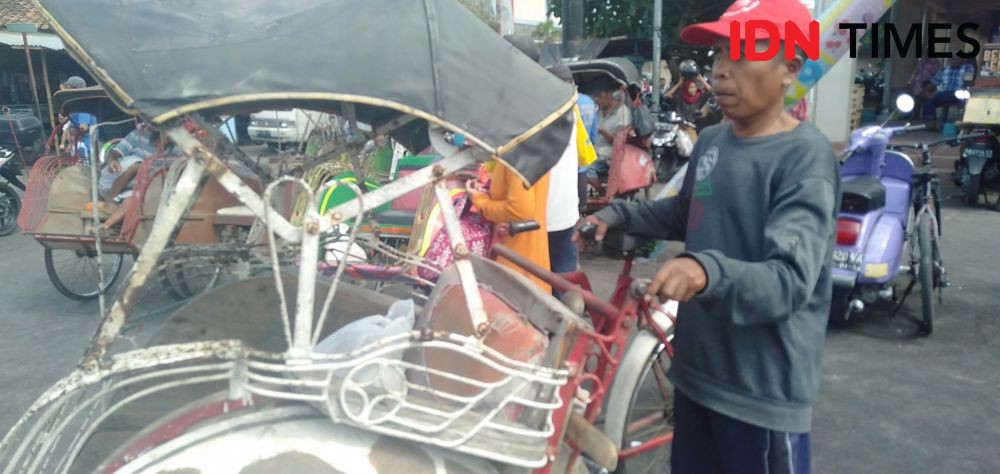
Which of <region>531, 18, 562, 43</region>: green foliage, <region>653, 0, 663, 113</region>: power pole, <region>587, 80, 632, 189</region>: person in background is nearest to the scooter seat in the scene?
<region>587, 80, 632, 189</region>: person in background

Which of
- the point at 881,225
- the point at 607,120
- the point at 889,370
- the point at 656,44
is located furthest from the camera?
the point at 656,44

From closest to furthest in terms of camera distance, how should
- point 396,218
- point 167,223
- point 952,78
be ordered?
point 167,223
point 396,218
point 952,78

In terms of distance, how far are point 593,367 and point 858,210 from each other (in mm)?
2861

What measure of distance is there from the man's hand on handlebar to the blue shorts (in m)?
0.56

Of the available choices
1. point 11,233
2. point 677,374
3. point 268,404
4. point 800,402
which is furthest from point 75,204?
point 800,402

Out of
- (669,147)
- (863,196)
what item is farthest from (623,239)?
(669,147)

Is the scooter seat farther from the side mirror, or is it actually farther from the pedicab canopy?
the pedicab canopy

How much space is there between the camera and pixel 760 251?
5.83ft

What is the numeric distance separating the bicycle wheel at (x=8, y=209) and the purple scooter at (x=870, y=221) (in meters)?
8.33

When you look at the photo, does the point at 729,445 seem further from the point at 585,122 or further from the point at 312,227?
the point at 585,122

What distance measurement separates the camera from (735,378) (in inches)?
71.9

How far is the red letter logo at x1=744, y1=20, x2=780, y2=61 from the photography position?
173 cm

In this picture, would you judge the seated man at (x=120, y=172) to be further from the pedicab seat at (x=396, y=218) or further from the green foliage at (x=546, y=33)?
the green foliage at (x=546, y=33)

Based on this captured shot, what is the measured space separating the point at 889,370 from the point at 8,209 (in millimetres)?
8795
